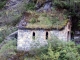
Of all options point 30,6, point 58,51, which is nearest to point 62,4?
point 30,6

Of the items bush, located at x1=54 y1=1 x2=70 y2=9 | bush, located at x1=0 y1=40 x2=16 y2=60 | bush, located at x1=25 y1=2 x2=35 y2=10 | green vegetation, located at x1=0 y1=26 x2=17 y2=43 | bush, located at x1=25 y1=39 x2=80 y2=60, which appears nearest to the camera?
bush, located at x1=25 y1=39 x2=80 y2=60

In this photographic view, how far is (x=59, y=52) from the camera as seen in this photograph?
2581cm

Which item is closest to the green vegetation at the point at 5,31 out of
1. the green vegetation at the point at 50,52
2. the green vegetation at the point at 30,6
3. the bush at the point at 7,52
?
the green vegetation at the point at 30,6

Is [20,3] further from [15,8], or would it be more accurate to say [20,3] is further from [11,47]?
[11,47]

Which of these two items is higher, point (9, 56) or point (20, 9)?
point (20, 9)

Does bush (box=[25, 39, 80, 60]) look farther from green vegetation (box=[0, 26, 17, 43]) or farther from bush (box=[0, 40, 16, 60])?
green vegetation (box=[0, 26, 17, 43])

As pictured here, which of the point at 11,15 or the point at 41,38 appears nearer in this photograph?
the point at 41,38

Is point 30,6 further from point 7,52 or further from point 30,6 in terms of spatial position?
point 7,52

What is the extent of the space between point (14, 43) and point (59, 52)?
488cm

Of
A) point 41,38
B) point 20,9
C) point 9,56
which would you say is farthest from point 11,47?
point 20,9

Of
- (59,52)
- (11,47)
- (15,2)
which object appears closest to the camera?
(59,52)

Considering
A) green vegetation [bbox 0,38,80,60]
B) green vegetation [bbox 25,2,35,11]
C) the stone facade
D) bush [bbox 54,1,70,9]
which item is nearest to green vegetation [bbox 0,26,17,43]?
green vegetation [bbox 25,2,35,11]

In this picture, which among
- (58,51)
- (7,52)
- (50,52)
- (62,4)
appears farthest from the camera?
(62,4)

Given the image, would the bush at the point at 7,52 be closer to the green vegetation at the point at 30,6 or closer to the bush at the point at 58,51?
the bush at the point at 58,51
